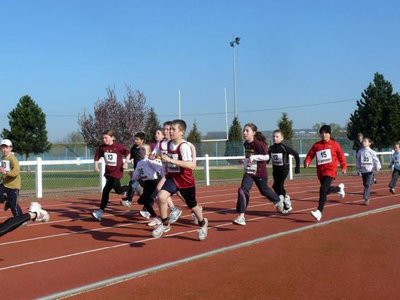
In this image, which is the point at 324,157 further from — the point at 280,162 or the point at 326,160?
the point at 280,162

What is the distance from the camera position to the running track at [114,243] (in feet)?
21.9

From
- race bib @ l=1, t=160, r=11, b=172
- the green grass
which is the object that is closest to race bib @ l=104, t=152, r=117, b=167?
race bib @ l=1, t=160, r=11, b=172

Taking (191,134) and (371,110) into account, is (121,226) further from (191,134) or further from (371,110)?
(191,134)

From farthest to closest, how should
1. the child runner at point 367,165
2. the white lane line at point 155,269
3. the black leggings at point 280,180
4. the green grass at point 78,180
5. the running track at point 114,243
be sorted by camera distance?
the green grass at point 78,180
the child runner at point 367,165
the black leggings at point 280,180
the running track at point 114,243
the white lane line at point 155,269

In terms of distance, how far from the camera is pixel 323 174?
1138cm

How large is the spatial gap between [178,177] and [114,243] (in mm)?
1458

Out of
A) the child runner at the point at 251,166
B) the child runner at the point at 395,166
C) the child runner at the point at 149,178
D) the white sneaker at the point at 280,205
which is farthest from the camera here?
the child runner at the point at 395,166

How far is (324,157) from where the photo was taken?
37.2ft

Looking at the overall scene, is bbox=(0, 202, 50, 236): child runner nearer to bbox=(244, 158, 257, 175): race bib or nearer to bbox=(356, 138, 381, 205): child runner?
bbox=(244, 158, 257, 175): race bib

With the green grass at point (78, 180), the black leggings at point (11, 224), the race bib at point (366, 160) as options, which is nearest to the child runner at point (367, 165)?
the race bib at point (366, 160)

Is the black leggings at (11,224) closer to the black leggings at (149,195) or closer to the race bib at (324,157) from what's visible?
the black leggings at (149,195)

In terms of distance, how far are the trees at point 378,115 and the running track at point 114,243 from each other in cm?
3399

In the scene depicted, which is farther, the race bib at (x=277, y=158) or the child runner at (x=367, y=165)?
the child runner at (x=367, y=165)

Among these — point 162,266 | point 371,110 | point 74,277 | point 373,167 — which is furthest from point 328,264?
point 371,110
